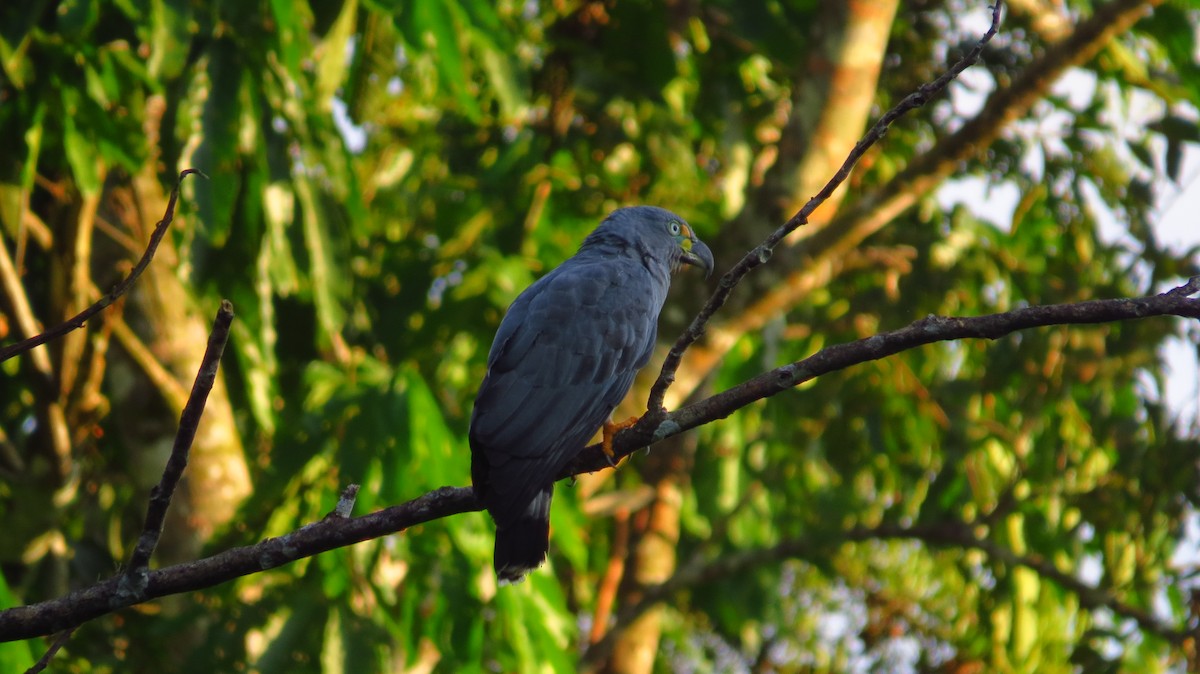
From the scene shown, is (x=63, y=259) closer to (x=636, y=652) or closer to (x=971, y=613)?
(x=636, y=652)

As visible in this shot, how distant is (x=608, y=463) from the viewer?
3.54m

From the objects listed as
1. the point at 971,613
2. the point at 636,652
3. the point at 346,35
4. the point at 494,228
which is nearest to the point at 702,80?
the point at 494,228

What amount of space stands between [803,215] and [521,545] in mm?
1412

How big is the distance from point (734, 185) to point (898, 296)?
1.25m

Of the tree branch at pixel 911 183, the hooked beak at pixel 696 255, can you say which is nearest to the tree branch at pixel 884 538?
the tree branch at pixel 911 183

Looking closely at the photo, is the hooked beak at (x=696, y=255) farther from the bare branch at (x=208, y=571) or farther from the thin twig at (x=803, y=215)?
the bare branch at (x=208, y=571)

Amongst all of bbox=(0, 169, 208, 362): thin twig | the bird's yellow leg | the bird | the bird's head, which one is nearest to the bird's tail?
the bird

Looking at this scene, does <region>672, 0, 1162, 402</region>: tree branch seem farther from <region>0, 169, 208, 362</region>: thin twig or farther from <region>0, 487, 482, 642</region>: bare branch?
<region>0, 169, 208, 362</region>: thin twig

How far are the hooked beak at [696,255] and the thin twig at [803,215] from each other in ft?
8.26

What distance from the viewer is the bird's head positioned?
5207 millimetres

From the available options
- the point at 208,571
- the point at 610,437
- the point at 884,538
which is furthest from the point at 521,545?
the point at 884,538

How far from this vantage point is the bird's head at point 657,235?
17.1 ft

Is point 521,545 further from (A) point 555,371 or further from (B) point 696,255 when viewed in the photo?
(B) point 696,255

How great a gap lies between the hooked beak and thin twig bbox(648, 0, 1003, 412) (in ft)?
8.26
